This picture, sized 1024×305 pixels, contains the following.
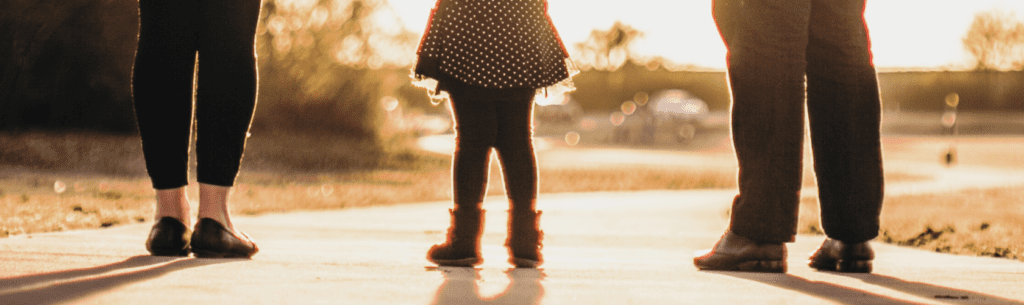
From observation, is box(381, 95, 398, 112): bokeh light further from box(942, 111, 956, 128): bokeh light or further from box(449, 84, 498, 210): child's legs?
box(942, 111, 956, 128): bokeh light

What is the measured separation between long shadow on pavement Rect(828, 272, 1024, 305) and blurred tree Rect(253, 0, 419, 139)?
28.9 ft

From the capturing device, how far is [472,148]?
2.56 meters

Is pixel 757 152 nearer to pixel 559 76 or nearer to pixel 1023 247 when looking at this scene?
pixel 559 76

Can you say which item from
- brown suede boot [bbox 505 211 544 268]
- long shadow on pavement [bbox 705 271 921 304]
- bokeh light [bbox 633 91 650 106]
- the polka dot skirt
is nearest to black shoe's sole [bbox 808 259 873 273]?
long shadow on pavement [bbox 705 271 921 304]

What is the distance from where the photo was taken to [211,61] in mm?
2510

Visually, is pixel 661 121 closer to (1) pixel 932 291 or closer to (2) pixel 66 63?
(2) pixel 66 63

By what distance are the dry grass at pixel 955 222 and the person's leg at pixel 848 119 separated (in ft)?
2.84

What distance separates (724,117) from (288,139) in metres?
27.1

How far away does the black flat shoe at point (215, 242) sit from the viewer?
7.84 feet

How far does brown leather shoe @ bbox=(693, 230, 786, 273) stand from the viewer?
7.61 feet

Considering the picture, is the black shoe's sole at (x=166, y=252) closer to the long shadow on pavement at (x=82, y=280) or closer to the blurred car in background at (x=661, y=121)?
the long shadow on pavement at (x=82, y=280)

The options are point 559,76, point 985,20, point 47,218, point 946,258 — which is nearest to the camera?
point 559,76

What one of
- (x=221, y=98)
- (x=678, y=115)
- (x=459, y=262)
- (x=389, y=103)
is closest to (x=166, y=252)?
(x=221, y=98)

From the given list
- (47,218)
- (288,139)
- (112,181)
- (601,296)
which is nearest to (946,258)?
(601,296)
